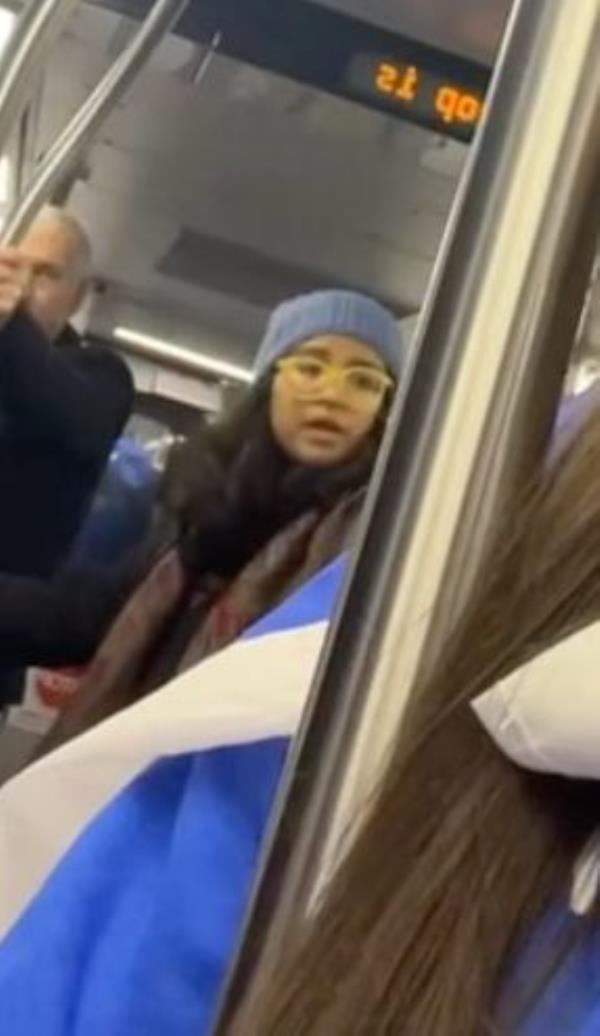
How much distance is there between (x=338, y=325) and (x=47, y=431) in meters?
0.34

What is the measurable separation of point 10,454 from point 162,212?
518cm

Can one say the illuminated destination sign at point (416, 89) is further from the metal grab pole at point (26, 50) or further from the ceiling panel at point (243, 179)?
the metal grab pole at point (26, 50)

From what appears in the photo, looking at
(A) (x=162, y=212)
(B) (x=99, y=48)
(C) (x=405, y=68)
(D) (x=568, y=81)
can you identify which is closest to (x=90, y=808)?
(D) (x=568, y=81)

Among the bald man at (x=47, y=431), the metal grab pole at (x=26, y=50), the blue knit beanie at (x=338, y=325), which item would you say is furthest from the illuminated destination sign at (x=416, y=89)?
the metal grab pole at (x=26, y=50)

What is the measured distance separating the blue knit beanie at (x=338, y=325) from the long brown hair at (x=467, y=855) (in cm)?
135

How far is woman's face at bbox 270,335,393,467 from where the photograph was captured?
178cm

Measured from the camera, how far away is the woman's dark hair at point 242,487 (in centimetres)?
178

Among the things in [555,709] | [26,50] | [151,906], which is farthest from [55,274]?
[555,709]

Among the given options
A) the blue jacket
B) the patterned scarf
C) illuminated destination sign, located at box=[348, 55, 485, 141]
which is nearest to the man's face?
the patterned scarf

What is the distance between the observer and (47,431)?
6.81 ft

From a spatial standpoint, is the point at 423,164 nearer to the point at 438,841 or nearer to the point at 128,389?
the point at 128,389

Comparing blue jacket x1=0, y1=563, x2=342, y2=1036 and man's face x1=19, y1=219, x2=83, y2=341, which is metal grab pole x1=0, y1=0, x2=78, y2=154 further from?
man's face x1=19, y1=219, x2=83, y2=341

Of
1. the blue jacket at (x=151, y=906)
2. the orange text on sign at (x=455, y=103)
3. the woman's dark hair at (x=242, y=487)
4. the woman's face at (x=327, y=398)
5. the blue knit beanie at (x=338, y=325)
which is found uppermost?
the orange text on sign at (x=455, y=103)

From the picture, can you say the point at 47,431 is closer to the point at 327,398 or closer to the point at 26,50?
the point at 327,398
